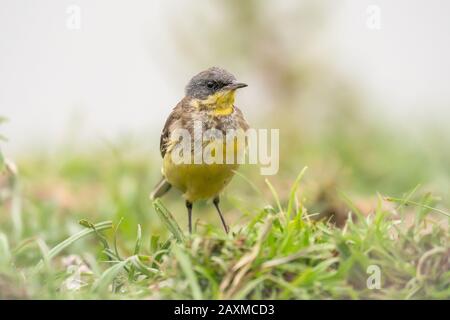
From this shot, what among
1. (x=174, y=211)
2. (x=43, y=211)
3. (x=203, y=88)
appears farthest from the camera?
(x=174, y=211)

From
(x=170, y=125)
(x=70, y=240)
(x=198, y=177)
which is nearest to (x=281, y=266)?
(x=70, y=240)

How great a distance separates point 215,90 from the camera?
5.39m

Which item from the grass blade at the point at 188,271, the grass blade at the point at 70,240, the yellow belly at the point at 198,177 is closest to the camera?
the grass blade at the point at 188,271

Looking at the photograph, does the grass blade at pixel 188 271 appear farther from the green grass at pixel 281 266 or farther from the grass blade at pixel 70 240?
the grass blade at pixel 70 240

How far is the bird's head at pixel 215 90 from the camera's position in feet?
17.4

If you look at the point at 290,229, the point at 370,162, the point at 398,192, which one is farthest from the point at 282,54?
the point at 290,229

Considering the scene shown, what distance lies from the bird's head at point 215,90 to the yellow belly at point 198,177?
1.29 ft

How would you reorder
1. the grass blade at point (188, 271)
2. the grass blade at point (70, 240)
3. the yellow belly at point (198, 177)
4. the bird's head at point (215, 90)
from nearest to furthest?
1. the grass blade at point (188, 271)
2. the grass blade at point (70, 240)
3. the yellow belly at point (198, 177)
4. the bird's head at point (215, 90)

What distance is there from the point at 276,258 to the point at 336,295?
0.27 metres

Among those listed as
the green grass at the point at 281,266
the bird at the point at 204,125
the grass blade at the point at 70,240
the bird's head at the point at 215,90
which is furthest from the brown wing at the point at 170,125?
the green grass at the point at 281,266

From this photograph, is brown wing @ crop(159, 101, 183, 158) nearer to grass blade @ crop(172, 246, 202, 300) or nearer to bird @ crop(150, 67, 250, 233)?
bird @ crop(150, 67, 250, 233)

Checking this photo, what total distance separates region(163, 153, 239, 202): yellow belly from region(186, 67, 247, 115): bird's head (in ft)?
1.29
